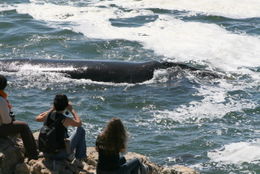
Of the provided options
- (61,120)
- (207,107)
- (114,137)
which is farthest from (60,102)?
(207,107)

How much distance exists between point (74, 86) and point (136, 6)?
16568 mm

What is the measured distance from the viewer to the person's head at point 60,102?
1102cm

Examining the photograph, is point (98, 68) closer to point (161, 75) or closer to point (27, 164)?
point (161, 75)

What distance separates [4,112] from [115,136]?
232 centimetres

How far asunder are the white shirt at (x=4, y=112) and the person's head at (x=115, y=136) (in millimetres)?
2110

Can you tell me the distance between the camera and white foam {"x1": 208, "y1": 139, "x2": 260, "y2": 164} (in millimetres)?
15031

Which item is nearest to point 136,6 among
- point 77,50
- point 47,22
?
point 47,22

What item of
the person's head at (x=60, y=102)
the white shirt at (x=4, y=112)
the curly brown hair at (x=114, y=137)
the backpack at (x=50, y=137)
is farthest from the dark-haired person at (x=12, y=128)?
the curly brown hair at (x=114, y=137)

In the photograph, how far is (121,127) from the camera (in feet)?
33.8

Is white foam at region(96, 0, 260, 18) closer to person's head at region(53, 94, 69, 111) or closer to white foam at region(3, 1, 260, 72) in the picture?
white foam at region(3, 1, 260, 72)

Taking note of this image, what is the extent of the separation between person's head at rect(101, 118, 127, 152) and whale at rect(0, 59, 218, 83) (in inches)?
419

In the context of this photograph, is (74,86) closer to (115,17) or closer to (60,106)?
(60,106)

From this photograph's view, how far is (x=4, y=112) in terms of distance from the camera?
38.1ft

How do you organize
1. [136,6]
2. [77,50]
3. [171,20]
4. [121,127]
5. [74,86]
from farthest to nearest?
[136,6], [171,20], [77,50], [74,86], [121,127]
